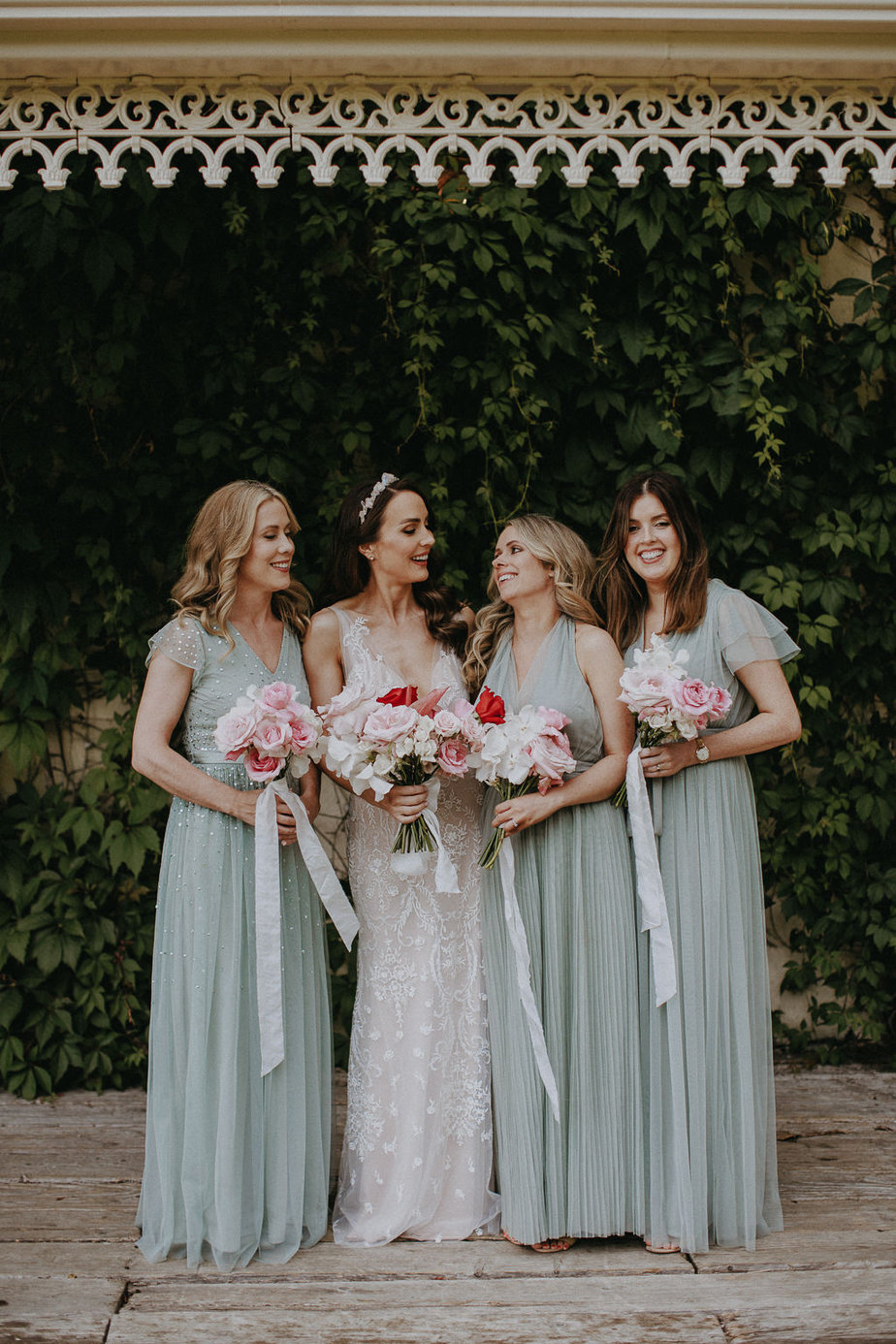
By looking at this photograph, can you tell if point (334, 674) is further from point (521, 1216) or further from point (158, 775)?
point (521, 1216)

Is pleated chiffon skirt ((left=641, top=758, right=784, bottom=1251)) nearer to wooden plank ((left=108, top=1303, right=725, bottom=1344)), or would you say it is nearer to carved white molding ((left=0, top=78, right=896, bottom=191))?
wooden plank ((left=108, top=1303, right=725, bottom=1344))

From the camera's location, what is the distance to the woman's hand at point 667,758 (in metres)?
3.50

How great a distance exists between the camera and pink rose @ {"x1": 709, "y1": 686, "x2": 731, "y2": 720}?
131 inches

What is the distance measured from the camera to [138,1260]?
347 cm

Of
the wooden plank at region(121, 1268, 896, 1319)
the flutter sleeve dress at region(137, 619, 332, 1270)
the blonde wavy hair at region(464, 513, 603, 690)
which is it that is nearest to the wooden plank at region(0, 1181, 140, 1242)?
the flutter sleeve dress at region(137, 619, 332, 1270)

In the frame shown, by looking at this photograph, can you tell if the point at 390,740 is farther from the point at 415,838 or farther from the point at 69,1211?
the point at 69,1211

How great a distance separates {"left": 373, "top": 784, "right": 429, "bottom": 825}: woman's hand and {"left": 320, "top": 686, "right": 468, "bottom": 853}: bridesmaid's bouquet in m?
0.04

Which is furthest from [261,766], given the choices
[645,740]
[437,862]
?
[645,740]

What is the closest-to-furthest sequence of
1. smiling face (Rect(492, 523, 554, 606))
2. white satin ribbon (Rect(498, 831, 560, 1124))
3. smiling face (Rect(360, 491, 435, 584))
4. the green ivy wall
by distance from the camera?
white satin ribbon (Rect(498, 831, 560, 1124)) < smiling face (Rect(492, 523, 554, 606)) < smiling face (Rect(360, 491, 435, 584)) < the green ivy wall

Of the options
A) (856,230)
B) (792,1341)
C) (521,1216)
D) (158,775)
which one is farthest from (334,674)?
(856,230)

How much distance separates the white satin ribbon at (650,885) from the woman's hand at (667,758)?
1.0 inches

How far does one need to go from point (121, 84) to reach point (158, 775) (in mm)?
2251

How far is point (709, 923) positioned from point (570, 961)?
453 mm

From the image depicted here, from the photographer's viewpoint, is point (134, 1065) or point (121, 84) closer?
point (121, 84)
